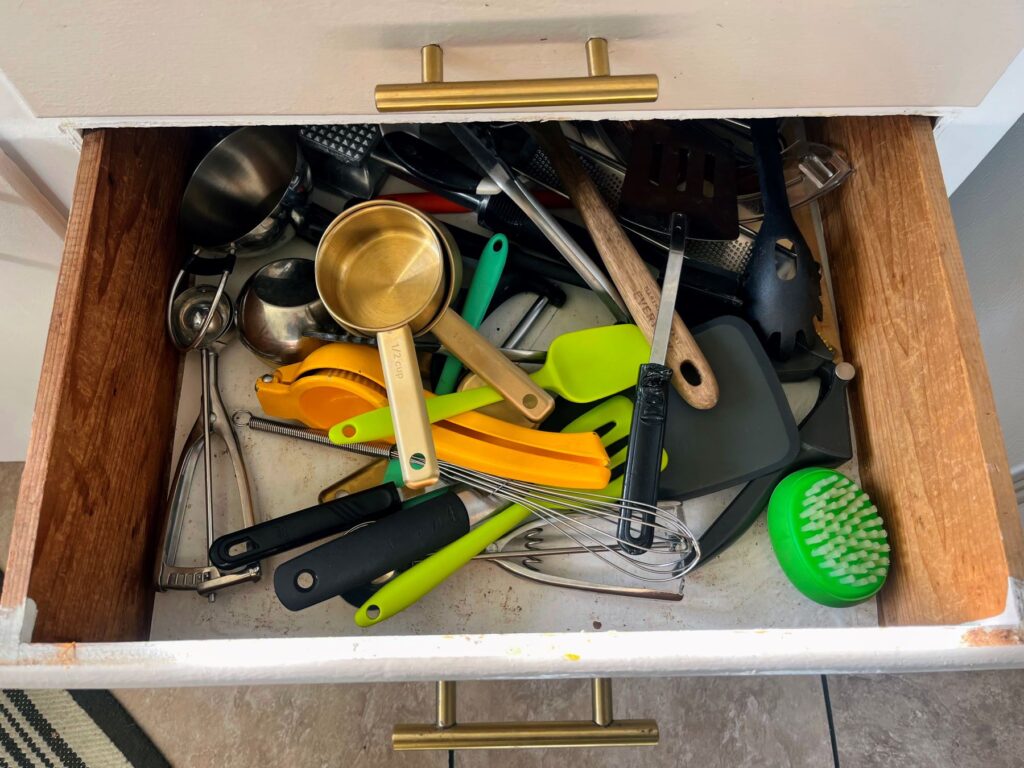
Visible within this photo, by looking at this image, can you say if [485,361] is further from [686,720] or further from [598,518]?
[686,720]

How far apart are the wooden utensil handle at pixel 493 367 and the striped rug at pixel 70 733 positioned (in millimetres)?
643

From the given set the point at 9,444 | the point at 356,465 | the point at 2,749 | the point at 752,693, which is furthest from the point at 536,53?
the point at 2,749

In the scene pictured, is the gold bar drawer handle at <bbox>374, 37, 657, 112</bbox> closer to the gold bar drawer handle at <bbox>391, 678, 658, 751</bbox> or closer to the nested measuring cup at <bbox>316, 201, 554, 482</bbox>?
the nested measuring cup at <bbox>316, 201, 554, 482</bbox>

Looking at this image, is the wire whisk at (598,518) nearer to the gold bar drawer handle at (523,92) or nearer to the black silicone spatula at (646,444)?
the black silicone spatula at (646,444)

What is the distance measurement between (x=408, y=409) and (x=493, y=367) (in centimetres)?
8

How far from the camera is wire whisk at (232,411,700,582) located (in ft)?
1.69

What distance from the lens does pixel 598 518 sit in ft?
1.78

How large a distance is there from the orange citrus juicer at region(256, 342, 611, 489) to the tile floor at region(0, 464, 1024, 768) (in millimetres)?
429

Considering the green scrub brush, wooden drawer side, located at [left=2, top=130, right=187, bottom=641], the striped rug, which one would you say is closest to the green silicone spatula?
the green scrub brush

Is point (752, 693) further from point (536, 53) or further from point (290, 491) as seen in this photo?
point (536, 53)

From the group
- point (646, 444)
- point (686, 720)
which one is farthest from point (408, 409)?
point (686, 720)

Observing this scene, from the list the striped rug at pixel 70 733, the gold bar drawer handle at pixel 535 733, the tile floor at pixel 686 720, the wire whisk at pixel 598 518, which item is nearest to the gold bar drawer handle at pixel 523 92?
the wire whisk at pixel 598 518

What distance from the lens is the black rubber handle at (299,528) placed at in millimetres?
504

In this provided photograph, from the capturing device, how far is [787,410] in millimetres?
525
